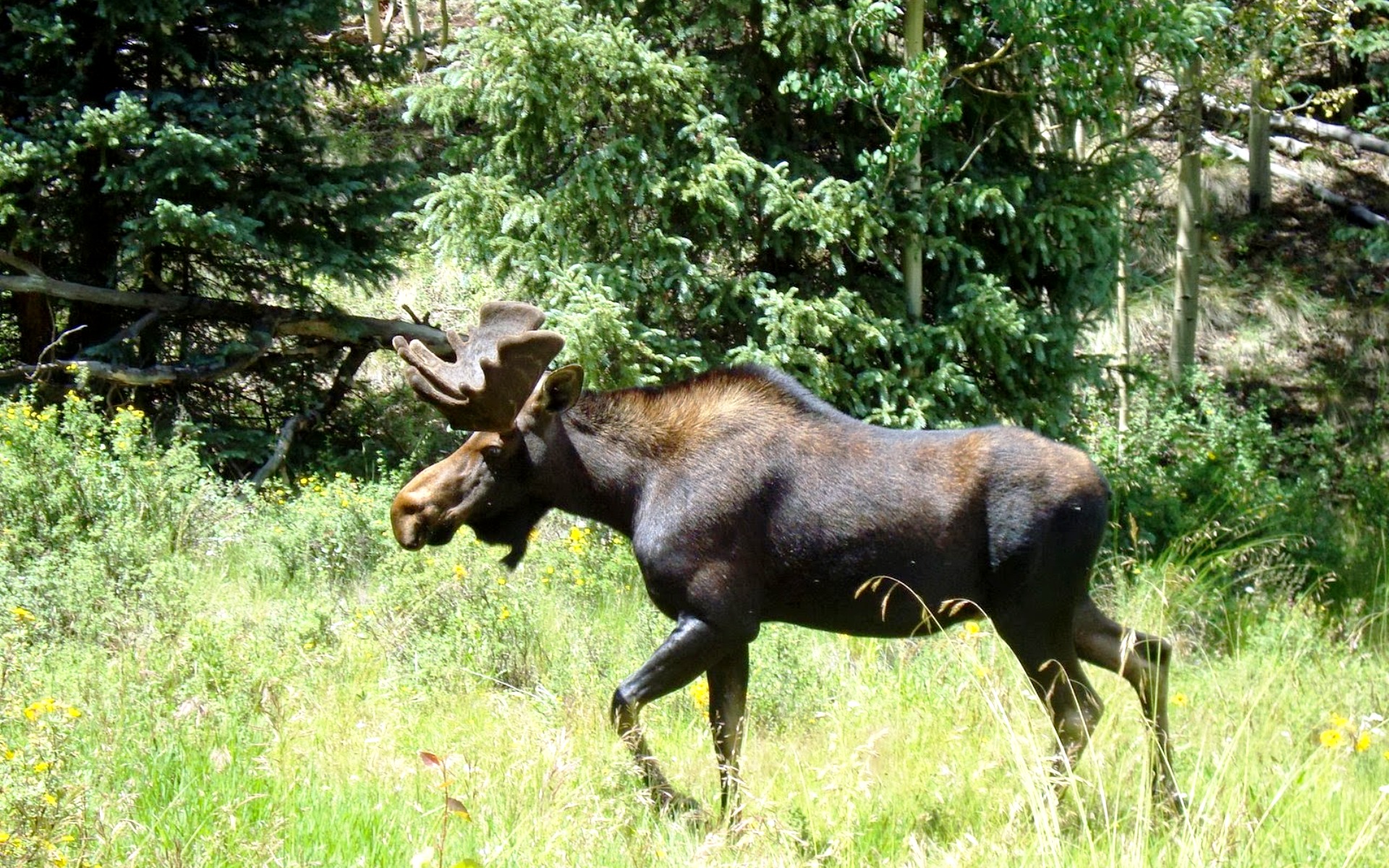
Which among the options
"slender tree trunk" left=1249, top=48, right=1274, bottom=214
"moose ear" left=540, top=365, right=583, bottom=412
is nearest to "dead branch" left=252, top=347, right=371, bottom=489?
"moose ear" left=540, top=365, right=583, bottom=412

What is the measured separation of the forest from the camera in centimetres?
504

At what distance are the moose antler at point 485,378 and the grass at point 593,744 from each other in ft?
4.41

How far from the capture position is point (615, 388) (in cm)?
939

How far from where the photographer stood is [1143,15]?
9.55 m

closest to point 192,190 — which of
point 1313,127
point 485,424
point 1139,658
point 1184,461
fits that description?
point 485,424

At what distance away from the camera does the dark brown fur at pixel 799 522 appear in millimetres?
5438

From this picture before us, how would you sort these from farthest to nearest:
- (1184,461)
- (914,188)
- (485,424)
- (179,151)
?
1. (1184,461)
2. (179,151)
3. (914,188)
4. (485,424)

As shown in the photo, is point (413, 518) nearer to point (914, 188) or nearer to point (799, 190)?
point (799, 190)

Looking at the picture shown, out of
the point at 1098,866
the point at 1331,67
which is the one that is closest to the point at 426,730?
the point at 1098,866

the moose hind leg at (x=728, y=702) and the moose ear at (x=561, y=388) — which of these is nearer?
the moose ear at (x=561, y=388)

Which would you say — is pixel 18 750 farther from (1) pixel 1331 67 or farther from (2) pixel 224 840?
(1) pixel 1331 67

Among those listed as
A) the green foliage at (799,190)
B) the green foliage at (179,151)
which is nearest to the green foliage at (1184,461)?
the green foliage at (799,190)

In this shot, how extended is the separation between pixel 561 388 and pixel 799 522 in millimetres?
1114

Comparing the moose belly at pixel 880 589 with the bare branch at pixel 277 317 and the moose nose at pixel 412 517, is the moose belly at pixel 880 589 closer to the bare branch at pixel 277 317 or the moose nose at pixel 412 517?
the moose nose at pixel 412 517
